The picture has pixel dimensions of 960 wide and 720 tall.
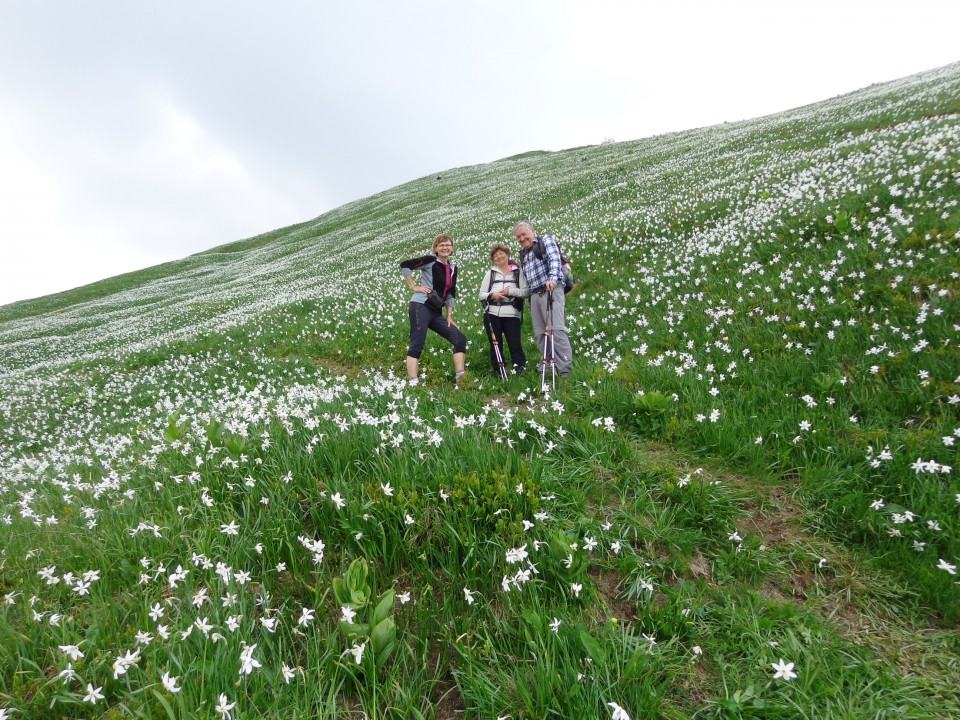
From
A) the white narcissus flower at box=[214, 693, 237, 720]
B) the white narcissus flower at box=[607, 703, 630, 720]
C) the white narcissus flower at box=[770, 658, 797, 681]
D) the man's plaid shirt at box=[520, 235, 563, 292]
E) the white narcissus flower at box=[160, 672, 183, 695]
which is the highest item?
the man's plaid shirt at box=[520, 235, 563, 292]

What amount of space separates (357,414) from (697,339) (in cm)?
548

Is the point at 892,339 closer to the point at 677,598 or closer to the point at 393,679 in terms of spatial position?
the point at 677,598

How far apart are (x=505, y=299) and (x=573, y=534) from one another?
5.79 metres

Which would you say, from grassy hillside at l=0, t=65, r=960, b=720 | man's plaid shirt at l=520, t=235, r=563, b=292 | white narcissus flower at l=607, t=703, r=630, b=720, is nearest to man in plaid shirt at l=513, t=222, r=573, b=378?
man's plaid shirt at l=520, t=235, r=563, b=292

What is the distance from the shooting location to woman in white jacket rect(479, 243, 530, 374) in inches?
331

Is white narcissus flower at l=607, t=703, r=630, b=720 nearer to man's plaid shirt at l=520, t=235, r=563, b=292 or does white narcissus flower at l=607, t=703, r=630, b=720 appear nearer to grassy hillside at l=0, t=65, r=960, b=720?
grassy hillside at l=0, t=65, r=960, b=720

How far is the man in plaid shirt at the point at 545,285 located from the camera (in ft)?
24.8

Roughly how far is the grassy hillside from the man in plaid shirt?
500 millimetres

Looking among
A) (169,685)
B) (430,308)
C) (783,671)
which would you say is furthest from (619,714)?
(430,308)

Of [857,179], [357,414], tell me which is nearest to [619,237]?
[857,179]

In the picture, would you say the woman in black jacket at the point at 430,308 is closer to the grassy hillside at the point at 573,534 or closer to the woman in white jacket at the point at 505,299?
the woman in white jacket at the point at 505,299

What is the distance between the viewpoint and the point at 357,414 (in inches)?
198

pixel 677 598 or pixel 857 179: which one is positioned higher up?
pixel 857 179

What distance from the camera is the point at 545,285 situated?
7566 millimetres
